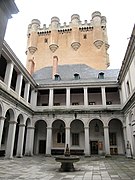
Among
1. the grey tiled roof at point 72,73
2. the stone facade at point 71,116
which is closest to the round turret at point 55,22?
the grey tiled roof at point 72,73

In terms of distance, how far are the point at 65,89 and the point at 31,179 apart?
15999mm

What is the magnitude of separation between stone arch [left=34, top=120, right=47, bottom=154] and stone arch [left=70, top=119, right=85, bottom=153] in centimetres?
370

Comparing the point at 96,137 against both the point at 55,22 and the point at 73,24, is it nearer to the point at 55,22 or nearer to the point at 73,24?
the point at 73,24

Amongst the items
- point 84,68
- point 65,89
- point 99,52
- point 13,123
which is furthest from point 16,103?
point 99,52

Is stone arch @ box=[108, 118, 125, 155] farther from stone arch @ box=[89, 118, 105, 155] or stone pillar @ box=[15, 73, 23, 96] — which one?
stone pillar @ box=[15, 73, 23, 96]

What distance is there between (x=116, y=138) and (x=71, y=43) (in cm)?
2034

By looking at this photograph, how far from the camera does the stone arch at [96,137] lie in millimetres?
21125

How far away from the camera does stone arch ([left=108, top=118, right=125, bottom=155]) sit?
68.4 feet

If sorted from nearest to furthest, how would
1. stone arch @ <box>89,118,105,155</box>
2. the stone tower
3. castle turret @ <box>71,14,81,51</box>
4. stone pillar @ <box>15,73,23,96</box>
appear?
stone pillar @ <box>15,73,23,96</box>
stone arch @ <box>89,118,105,155</box>
the stone tower
castle turret @ <box>71,14,81,51</box>

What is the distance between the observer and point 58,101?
23484mm

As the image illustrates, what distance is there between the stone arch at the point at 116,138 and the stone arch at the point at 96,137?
→ 1158mm

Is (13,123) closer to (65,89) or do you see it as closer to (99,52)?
(65,89)

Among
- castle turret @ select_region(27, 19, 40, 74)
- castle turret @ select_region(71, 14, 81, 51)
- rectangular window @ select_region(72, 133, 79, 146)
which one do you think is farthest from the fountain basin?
castle turret @ select_region(27, 19, 40, 74)

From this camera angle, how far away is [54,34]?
1378 inches
